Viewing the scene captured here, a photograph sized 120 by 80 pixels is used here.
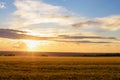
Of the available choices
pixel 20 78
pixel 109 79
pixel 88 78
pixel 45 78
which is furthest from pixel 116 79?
pixel 20 78

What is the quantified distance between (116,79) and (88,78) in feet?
8.85

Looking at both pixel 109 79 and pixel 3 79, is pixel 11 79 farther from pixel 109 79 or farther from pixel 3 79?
pixel 109 79

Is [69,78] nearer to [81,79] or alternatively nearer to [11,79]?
[81,79]

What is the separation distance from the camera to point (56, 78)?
93.1ft

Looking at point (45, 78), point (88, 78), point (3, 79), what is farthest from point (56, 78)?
point (3, 79)

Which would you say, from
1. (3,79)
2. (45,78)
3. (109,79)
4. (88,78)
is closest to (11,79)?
(3,79)

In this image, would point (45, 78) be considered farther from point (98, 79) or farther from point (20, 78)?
point (98, 79)

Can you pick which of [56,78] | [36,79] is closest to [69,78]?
[56,78]

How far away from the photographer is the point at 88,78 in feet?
92.8

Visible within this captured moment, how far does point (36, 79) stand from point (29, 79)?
668mm

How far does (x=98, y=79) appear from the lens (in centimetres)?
2777

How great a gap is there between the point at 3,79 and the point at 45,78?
4030 mm

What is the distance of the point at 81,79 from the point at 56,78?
2.50 metres

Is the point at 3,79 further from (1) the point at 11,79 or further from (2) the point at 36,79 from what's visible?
(2) the point at 36,79
